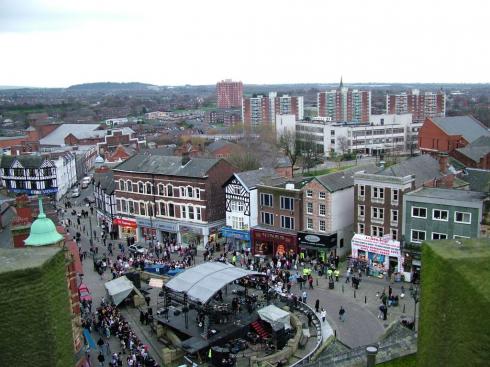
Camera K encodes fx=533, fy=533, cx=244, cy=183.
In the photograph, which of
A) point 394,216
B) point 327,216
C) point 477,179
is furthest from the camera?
point 477,179

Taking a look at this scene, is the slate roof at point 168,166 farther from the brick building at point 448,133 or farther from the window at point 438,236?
the brick building at point 448,133

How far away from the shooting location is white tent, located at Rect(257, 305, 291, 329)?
1268 inches

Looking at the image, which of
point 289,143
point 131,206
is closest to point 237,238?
point 131,206

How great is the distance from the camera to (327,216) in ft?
158

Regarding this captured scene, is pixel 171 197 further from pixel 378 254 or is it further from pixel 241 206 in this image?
pixel 378 254

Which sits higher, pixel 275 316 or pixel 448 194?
pixel 448 194

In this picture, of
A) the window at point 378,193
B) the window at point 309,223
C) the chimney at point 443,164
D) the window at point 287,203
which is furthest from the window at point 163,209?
the chimney at point 443,164

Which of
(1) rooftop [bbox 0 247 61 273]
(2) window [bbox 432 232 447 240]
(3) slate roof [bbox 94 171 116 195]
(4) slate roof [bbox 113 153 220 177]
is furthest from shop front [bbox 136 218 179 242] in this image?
(1) rooftop [bbox 0 247 61 273]

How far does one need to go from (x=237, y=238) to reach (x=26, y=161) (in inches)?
1854

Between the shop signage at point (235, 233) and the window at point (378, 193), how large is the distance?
13545mm

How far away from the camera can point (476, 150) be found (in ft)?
223

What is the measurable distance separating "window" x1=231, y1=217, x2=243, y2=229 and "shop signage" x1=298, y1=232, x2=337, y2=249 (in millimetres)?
7089

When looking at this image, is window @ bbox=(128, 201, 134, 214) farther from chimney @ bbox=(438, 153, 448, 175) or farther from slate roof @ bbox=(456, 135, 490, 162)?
slate roof @ bbox=(456, 135, 490, 162)

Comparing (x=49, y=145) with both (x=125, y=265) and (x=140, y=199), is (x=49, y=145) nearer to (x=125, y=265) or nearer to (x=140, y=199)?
(x=140, y=199)
